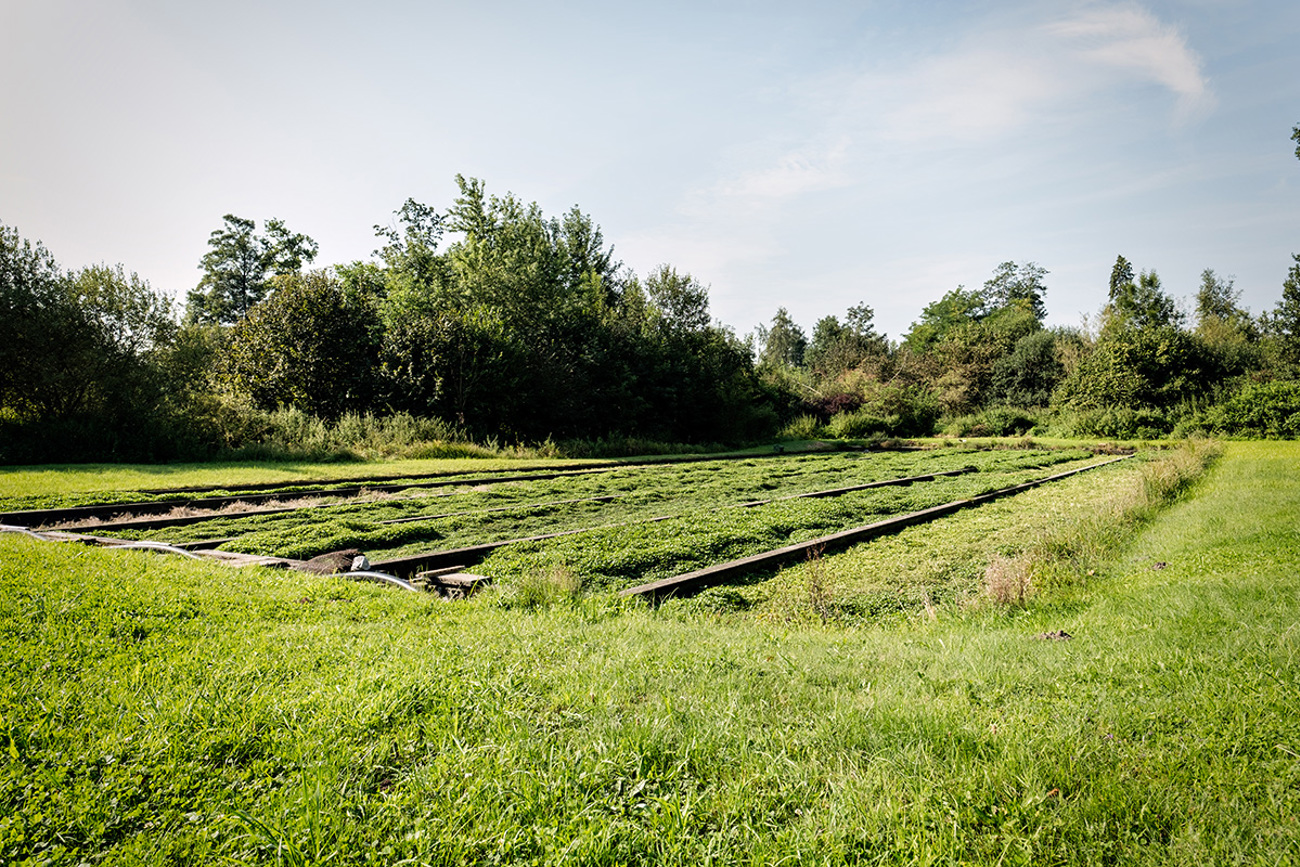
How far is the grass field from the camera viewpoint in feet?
6.18

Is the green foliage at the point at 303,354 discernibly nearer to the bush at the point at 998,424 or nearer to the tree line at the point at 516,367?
the tree line at the point at 516,367

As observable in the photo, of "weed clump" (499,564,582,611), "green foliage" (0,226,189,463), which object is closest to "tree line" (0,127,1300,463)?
"green foliage" (0,226,189,463)

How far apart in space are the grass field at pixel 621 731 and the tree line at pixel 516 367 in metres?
17.0

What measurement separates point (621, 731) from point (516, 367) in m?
22.4

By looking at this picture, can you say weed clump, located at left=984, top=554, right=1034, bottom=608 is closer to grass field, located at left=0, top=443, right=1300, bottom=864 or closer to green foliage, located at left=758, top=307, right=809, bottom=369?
grass field, located at left=0, top=443, right=1300, bottom=864

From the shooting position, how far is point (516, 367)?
2395 cm

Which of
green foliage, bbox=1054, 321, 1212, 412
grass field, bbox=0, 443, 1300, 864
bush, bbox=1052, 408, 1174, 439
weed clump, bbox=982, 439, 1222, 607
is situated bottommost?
weed clump, bbox=982, 439, 1222, 607

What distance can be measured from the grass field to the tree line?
1702cm

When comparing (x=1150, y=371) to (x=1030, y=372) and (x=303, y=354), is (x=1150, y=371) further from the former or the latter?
(x=303, y=354)

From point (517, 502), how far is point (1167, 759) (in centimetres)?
917

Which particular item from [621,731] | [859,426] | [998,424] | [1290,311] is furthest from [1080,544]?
[1290,311]

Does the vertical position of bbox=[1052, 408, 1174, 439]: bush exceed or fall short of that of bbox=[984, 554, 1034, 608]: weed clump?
it exceeds it

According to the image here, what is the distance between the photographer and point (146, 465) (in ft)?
49.6

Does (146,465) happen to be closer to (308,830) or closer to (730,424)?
(308,830)
